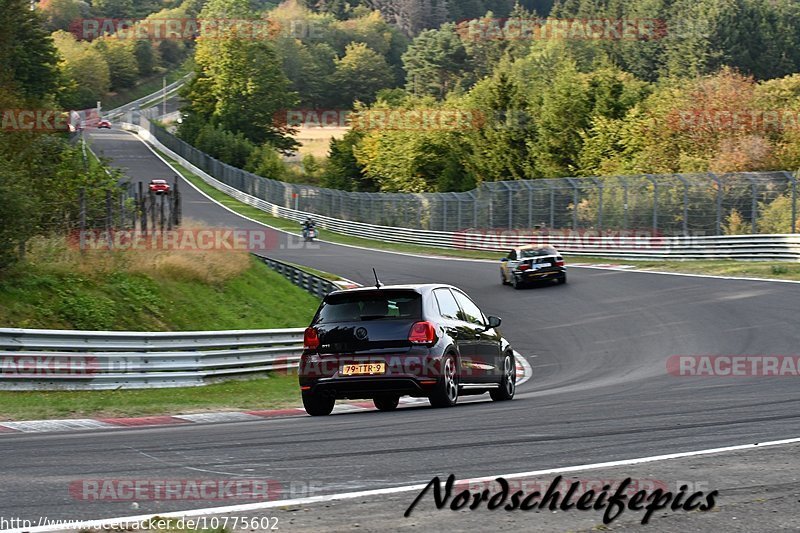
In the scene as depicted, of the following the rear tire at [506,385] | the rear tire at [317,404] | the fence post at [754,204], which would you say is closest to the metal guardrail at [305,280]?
the fence post at [754,204]

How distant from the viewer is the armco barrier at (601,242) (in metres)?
38.7

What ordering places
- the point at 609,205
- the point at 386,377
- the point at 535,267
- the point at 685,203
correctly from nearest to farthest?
the point at 386,377, the point at 535,267, the point at 685,203, the point at 609,205

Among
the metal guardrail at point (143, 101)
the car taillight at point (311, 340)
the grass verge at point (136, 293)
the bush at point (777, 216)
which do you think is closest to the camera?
the car taillight at point (311, 340)

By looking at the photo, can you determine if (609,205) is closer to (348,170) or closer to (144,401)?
(144,401)

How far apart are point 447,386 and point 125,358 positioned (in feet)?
19.9

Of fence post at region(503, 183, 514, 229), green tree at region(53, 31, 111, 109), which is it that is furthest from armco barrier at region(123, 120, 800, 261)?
green tree at region(53, 31, 111, 109)

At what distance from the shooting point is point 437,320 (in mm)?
13125

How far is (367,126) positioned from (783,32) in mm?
44249

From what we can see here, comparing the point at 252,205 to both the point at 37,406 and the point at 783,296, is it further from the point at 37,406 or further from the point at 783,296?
the point at 37,406

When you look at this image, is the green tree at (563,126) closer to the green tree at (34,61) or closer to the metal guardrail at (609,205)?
the metal guardrail at (609,205)

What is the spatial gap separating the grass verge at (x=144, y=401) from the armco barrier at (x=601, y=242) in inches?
957

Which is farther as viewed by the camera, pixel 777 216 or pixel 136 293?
pixel 777 216

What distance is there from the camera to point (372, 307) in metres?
13.1

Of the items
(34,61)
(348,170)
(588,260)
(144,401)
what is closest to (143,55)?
(348,170)
